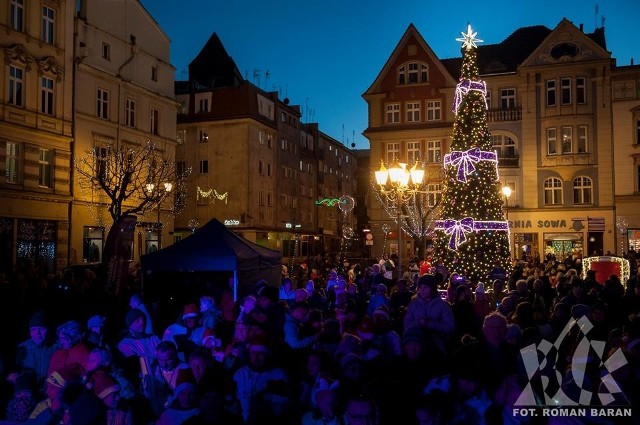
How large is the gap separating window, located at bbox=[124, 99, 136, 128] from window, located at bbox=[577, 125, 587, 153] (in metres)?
26.3

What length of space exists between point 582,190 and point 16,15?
32.0 meters

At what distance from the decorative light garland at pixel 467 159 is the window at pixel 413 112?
21.3 m

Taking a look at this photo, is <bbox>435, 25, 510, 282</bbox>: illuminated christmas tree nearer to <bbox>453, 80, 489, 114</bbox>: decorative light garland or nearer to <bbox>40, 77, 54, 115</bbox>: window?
<bbox>453, 80, 489, 114</bbox>: decorative light garland

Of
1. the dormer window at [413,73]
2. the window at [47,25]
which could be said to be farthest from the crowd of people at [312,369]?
the dormer window at [413,73]

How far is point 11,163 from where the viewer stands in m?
26.5

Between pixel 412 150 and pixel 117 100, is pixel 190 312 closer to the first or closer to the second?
pixel 117 100

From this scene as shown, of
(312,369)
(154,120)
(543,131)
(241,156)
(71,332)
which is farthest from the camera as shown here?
(241,156)

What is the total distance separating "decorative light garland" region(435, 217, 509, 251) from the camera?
21391 mm

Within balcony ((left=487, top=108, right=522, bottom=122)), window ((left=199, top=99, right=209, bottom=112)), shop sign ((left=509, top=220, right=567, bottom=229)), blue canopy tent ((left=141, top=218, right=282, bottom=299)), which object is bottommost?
blue canopy tent ((left=141, top=218, right=282, bottom=299))

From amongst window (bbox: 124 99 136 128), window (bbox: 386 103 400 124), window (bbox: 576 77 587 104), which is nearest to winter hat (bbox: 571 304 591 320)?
window (bbox: 124 99 136 128)

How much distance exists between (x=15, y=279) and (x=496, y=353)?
12018 millimetres

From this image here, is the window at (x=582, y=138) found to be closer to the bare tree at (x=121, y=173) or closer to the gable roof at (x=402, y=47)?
the gable roof at (x=402, y=47)

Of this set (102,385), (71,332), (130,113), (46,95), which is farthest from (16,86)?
(102,385)

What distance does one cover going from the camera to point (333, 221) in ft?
227
